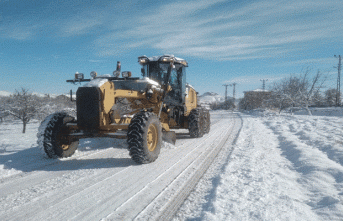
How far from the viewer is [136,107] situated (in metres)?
6.57

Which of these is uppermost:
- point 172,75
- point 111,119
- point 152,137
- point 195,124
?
point 172,75

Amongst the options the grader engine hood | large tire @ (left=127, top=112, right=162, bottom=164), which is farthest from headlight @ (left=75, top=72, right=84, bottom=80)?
large tire @ (left=127, top=112, right=162, bottom=164)

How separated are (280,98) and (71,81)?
2833 cm

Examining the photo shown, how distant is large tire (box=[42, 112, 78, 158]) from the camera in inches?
206

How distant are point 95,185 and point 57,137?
2293 millimetres

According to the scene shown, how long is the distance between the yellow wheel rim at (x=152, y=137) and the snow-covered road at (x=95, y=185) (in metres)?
0.37

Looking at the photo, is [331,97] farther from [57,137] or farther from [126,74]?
[57,137]

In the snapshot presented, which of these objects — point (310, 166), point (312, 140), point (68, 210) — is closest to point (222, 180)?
point (310, 166)

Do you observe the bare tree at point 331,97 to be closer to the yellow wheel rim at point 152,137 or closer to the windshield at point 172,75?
the windshield at point 172,75

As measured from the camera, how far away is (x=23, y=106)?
67.6ft

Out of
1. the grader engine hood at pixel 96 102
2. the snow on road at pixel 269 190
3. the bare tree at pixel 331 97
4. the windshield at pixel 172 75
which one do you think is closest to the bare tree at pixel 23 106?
the windshield at pixel 172 75

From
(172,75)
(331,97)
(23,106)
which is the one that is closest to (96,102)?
(172,75)

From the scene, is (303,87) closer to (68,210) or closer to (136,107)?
(136,107)

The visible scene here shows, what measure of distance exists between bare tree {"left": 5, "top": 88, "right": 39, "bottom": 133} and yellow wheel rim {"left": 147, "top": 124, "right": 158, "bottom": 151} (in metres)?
18.7
